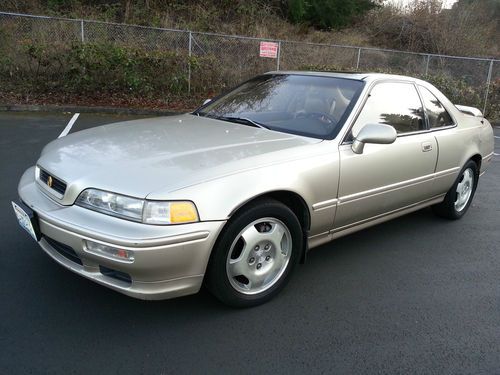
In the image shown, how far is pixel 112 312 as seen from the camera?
9.26ft

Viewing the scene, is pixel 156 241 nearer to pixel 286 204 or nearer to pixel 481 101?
pixel 286 204

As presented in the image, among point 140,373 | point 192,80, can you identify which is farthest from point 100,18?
point 140,373

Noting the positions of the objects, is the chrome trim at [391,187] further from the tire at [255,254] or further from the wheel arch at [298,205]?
the tire at [255,254]

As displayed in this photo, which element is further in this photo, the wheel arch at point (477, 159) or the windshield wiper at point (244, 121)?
the wheel arch at point (477, 159)

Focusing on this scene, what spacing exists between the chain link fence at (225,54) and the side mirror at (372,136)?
9.57m

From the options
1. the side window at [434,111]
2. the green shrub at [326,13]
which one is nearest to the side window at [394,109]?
the side window at [434,111]

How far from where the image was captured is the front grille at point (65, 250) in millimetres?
2643

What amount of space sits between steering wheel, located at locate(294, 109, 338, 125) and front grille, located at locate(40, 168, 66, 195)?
1.85 meters

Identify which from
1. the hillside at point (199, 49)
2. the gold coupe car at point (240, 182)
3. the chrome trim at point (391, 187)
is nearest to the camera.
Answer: the gold coupe car at point (240, 182)

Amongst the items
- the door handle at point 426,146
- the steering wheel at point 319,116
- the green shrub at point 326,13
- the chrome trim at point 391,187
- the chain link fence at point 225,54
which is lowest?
the chrome trim at point 391,187

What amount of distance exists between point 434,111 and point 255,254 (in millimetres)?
2518

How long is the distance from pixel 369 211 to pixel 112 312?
2042 mm

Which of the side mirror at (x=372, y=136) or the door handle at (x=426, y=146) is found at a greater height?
the side mirror at (x=372, y=136)

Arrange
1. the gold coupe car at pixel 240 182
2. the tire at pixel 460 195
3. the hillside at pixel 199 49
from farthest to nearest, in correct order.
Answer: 1. the hillside at pixel 199 49
2. the tire at pixel 460 195
3. the gold coupe car at pixel 240 182
